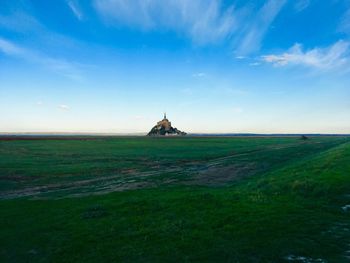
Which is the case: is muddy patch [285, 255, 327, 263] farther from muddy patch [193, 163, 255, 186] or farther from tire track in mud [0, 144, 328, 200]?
muddy patch [193, 163, 255, 186]

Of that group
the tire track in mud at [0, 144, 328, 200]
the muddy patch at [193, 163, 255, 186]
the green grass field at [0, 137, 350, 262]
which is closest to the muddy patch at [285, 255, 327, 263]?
the green grass field at [0, 137, 350, 262]

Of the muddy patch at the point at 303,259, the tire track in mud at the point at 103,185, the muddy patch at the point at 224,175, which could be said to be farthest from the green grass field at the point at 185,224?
the muddy patch at the point at 224,175

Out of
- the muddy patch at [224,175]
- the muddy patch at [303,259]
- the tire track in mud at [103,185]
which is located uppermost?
the muddy patch at [303,259]

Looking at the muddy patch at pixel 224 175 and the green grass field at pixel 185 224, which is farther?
the muddy patch at pixel 224 175

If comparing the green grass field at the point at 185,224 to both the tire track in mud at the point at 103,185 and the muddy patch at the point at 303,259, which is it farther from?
the tire track in mud at the point at 103,185

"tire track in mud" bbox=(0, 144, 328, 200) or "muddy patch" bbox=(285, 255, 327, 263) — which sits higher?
"muddy patch" bbox=(285, 255, 327, 263)

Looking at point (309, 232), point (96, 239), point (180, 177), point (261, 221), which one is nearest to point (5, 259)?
point (96, 239)

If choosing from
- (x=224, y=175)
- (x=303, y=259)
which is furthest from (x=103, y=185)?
(x=303, y=259)

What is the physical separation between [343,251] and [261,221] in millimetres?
4557

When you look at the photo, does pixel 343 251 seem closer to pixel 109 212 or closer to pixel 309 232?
pixel 309 232

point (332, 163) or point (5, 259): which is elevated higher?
point (332, 163)

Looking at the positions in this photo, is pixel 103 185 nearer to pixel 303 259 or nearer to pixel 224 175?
pixel 224 175

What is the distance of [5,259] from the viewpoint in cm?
1227

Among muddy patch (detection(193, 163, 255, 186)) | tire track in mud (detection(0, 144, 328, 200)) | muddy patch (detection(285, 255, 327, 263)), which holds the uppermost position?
muddy patch (detection(285, 255, 327, 263))
